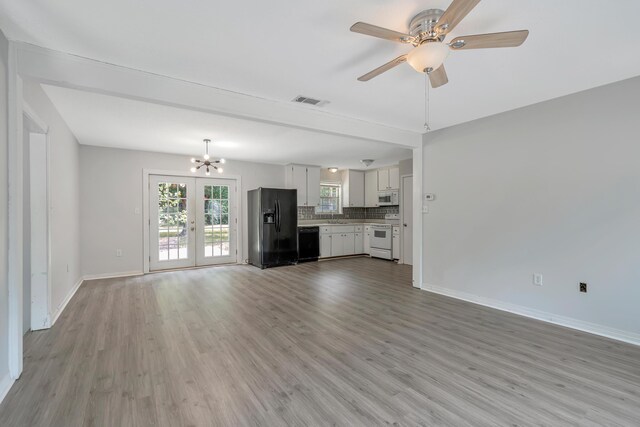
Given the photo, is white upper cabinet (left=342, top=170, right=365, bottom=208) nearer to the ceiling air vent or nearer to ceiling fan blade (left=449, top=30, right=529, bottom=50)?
the ceiling air vent

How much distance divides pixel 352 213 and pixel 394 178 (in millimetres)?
1829

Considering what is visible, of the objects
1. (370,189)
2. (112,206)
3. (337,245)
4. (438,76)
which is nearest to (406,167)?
(370,189)

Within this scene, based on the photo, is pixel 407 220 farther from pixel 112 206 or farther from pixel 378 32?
pixel 112 206

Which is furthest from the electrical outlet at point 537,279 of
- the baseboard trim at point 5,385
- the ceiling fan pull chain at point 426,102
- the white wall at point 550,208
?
the baseboard trim at point 5,385

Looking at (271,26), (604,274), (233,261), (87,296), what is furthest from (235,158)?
(604,274)

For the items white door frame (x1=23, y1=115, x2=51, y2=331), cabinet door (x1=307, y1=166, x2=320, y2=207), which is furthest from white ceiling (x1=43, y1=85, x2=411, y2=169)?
cabinet door (x1=307, y1=166, x2=320, y2=207)

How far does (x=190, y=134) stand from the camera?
4434mm

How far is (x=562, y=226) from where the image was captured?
10.2ft

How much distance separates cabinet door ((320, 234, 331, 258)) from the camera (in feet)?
23.9

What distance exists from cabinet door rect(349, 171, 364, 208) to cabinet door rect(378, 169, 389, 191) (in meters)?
0.69

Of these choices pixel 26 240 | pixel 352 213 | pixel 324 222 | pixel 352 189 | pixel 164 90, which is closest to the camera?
pixel 164 90

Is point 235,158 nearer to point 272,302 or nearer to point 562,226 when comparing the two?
point 272,302

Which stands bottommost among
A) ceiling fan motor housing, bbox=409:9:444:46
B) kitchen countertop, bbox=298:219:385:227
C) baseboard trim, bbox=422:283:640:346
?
baseboard trim, bbox=422:283:640:346

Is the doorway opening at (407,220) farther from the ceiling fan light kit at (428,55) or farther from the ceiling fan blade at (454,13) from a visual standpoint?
the ceiling fan blade at (454,13)
